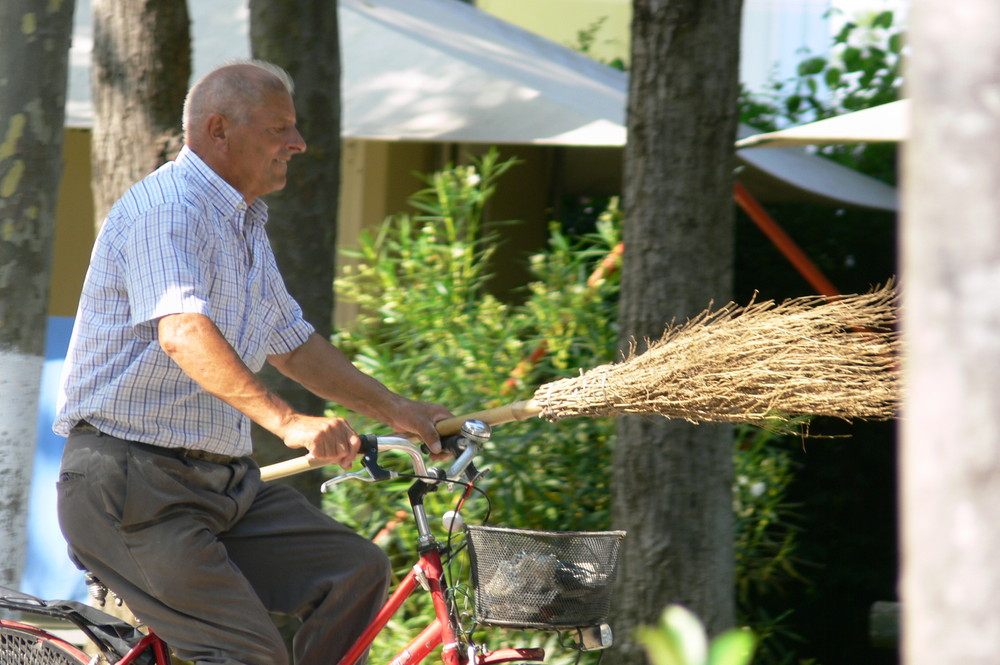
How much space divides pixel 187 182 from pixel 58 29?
997 mm

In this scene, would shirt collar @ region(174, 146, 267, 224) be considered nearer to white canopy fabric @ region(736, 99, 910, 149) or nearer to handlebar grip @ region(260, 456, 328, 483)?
handlebar grip @ region(260, 456, 328, 483)

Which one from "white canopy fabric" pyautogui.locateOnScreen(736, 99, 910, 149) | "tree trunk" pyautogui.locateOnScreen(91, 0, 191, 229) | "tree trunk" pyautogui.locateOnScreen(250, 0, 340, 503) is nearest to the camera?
"tree trunk" pyautogui.locateOnScreen(250, 0, 340, 503)

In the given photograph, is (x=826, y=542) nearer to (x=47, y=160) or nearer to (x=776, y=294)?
(x=776, y=294)

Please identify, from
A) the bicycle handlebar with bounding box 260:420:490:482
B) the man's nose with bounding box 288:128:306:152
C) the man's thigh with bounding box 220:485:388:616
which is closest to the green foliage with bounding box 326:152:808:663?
the man's thigh with bounding box 220:485:388:616

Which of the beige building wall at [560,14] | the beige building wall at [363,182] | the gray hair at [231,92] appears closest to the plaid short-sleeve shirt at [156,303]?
the gray hair at [231,92]

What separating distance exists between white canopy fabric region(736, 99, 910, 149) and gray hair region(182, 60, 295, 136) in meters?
2.51

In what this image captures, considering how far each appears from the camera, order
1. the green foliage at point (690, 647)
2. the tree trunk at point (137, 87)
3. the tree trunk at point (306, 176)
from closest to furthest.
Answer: the green foliage at point (690, 647) → the tree trunk at point (306, 176) → the tree trunk at point (137, 87)

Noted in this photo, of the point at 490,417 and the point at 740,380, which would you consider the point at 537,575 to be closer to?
the point at 490,417

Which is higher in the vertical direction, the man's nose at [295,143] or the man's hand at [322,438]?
the man's nose at [295,143]

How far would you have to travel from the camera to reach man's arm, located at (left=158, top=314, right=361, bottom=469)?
2.54 m

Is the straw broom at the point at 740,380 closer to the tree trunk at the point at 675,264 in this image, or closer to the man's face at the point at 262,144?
the man's face at the point at 262,144

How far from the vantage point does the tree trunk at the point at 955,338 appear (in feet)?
2.92

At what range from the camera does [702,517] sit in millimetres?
4207

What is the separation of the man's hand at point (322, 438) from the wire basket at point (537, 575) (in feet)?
1.16
